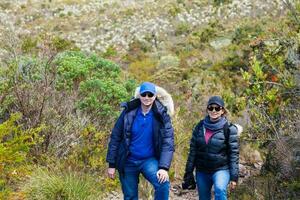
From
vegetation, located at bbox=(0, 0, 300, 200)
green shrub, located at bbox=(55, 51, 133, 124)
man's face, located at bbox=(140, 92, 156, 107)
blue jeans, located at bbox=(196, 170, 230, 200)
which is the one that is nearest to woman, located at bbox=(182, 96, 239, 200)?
blue jeans, located at bbox=(196, 170, 230, 200)

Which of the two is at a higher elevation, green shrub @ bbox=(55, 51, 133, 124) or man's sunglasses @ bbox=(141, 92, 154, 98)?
green shrub @ bbox=(55, 51, 133, 124)

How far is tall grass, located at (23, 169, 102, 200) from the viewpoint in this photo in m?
6.18

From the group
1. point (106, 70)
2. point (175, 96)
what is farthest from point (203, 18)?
point (106, 70)

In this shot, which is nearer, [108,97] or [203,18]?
→ [108,97]

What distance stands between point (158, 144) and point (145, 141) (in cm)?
13

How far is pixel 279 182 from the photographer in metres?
6.80

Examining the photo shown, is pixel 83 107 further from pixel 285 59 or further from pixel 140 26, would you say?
pixel 140 26

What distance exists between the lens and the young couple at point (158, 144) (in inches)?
201

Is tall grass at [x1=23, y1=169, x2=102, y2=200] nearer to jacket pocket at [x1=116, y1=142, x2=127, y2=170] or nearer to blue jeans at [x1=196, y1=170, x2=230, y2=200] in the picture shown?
jacket pocket at [x1=116, y1=142, x2=127, y2=170]

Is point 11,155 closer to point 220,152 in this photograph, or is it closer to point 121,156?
point 121,156

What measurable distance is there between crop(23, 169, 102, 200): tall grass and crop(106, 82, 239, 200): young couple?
1.12 m

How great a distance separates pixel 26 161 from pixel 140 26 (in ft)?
48.0

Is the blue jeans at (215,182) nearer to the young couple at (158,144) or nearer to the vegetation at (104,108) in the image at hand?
the young couple at (158,144)

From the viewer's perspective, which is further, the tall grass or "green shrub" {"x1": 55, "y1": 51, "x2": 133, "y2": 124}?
"green shrub" {"x1": 55, "y1": 51, "x2": 133, "y2": 124}
